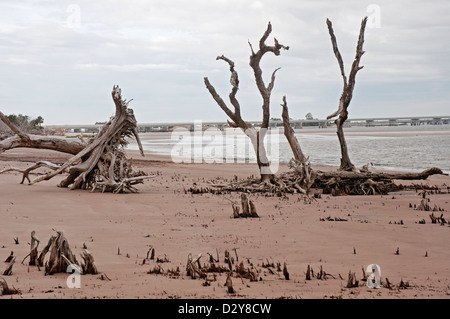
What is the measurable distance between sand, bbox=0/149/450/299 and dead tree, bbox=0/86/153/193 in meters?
0.49

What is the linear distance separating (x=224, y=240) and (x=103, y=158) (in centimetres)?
700

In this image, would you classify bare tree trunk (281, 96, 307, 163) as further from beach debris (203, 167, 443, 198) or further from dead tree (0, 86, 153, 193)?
dead tree (0, 86, 153, 193)

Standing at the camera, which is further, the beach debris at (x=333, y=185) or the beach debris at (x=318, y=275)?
the beach debris at (x=333, y=185)

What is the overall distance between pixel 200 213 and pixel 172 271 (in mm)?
5114

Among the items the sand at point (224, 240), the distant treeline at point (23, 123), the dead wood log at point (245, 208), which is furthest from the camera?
the distant treeline at point (23, 123)

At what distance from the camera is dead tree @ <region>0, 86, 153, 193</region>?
1487 cm

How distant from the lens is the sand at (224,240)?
6.08m

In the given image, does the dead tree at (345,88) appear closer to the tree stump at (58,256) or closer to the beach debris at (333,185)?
the beach debris at (333,185)

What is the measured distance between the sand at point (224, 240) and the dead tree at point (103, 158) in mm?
490

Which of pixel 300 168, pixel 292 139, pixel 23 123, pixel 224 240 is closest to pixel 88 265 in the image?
pixel 224 240

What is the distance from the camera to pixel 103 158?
15.2 meters

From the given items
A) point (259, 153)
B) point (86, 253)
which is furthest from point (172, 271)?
point (259, 153)

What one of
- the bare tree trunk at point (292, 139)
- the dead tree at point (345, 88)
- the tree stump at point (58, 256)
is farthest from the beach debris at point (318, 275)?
the dead tree at point (345, 88)

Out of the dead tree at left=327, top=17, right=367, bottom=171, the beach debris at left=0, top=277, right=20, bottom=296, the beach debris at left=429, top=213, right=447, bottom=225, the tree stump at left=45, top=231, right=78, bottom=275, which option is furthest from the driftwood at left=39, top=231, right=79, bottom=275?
the dead tree at left=327, top=17, right=367, bottom=171
